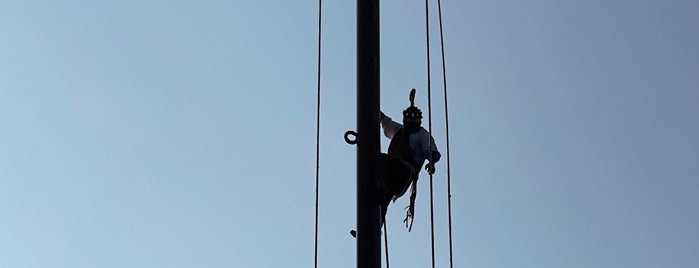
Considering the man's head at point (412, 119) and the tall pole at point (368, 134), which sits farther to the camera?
the man's head at point (412, 119)

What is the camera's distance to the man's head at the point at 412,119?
7.64 m

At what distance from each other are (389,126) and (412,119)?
16cm

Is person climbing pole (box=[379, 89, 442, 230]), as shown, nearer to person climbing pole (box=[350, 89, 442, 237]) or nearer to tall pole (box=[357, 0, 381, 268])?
person climbing pole (box=[350, 89, 442, 237])

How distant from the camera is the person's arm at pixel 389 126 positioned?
25.0ft

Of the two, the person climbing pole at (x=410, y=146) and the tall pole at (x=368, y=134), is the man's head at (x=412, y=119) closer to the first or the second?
the person climbing pole at (x=410, y=146)

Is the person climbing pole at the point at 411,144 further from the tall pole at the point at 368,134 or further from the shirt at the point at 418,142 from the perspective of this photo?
the tall pole at the point at 368,134

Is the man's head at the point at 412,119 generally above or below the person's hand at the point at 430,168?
above

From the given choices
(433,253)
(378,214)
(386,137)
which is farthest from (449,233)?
(378,214)

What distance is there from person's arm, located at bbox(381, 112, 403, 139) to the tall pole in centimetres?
88

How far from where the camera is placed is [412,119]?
7.67 m

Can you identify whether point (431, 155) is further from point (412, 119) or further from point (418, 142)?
point (412, 119)

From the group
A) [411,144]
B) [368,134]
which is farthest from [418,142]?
[368,134]

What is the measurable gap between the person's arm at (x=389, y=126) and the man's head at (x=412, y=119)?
0.17 feet

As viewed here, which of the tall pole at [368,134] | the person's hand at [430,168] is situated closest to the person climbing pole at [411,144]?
the person's hand at [430,168]
